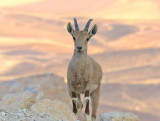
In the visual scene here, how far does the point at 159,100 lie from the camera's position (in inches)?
1157

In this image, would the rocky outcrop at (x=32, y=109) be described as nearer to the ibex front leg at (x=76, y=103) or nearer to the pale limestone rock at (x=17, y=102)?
the pale limestone rock at (x=17, y=102)

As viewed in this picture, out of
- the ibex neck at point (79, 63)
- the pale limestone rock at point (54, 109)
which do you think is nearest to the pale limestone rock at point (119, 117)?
the pale limestone rock at point (54, 109)

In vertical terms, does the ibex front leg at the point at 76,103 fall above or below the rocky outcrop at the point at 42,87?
above

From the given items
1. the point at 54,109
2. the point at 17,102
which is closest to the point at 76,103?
the point at 54,109

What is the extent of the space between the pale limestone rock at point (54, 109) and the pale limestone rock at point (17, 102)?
0.50m

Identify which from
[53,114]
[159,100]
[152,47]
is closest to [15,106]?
[53,114]

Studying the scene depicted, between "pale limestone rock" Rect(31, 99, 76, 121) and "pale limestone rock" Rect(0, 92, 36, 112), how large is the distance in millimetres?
497

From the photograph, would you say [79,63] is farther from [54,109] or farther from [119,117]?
[119,117]

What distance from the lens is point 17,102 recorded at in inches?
386

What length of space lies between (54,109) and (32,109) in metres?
0.54

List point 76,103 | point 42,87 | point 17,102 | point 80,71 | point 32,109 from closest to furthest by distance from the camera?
point 32,109, point 80,71, point 76,103, point 17,102, point 42,87

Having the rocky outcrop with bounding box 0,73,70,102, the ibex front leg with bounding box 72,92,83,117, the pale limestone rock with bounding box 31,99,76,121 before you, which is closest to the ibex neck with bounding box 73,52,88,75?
the ibex front leg with bounding box 72,92,83,117

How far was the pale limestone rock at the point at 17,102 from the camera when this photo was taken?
31.9ft

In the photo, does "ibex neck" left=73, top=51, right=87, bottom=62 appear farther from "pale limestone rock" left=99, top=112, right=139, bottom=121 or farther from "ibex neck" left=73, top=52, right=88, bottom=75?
"pale limestone rock" left=99, top=112, right=139, bottom=121
